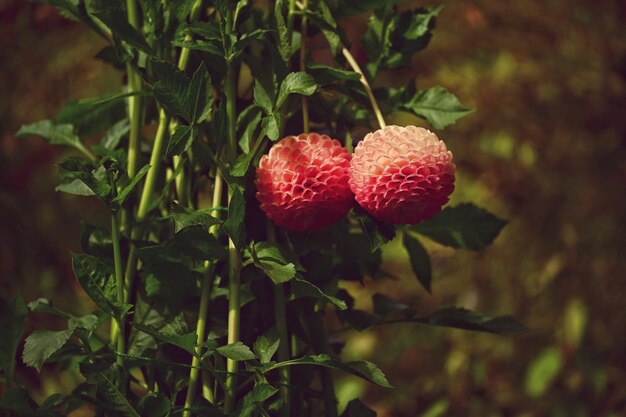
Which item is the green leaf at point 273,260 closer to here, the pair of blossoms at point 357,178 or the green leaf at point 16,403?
the pair of blossoms at point 357,178

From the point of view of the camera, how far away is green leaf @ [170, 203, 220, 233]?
1.20ft

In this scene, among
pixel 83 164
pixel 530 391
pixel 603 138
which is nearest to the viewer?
pixel 83 164

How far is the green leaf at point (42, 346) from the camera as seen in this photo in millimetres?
376

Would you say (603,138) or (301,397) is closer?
(301,397)

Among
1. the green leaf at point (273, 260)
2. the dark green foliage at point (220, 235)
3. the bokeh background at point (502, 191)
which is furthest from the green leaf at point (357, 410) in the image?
the bokeh background at point (502, 191)

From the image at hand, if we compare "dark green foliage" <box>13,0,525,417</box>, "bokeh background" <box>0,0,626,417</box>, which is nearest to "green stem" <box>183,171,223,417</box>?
"dark green foliage" <box>13,0,525,417</box>

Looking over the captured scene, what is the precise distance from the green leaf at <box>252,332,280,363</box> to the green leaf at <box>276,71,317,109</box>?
13cm

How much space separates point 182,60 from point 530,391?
3.33ft

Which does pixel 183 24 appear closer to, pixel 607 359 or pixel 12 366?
pixel 12 366

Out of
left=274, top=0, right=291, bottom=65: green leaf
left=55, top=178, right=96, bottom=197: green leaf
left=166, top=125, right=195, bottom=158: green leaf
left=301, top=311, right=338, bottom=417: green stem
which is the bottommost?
left=301, top=311, right=338, bottom=417: green stem

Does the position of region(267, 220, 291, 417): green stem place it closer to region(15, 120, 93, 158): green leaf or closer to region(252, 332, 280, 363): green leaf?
region(252, 332, 280, 363): green leaf

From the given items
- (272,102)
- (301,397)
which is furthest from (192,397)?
(272,102)

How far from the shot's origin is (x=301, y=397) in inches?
17.5

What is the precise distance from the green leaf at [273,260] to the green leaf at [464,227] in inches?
5.1
